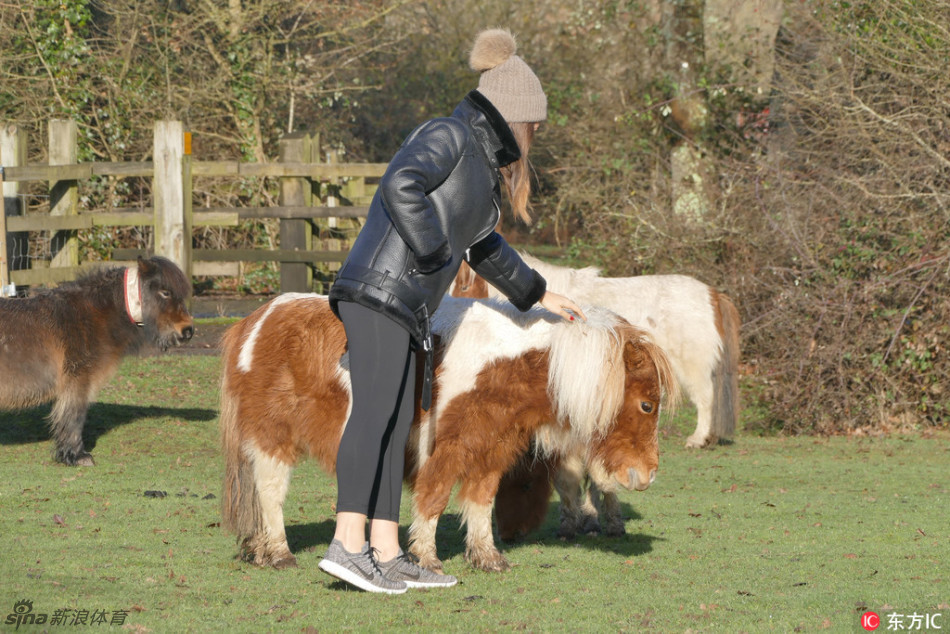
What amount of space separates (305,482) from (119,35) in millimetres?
11456

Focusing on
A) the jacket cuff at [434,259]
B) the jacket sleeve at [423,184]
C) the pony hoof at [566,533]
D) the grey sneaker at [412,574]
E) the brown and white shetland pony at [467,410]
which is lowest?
the pony hoof at [566,533]

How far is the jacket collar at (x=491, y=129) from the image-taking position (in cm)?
445

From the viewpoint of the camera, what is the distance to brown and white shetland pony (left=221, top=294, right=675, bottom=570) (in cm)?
477

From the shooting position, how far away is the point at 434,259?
13.8 ft

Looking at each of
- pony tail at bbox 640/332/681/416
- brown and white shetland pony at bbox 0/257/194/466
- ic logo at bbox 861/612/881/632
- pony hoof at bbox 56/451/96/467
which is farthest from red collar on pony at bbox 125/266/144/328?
ic logo at bbox 861/612/881/632

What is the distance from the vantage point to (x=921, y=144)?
10.6 meters

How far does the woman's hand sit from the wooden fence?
6704 millimetres

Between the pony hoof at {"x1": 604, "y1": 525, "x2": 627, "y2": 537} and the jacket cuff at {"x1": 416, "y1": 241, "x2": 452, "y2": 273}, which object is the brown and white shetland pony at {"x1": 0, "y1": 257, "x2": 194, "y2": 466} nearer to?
the pony hoof at {"x1": 604, "y1": 525, "x2": 627, "y2": 537}

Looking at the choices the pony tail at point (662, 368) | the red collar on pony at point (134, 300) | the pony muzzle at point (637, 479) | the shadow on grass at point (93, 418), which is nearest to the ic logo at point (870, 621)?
the pony muzzle at point (637, 479)

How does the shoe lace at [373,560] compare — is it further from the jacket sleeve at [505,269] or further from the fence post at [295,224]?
the fence post at [295,224]

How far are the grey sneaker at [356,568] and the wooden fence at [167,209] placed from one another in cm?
675

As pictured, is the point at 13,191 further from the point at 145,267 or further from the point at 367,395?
the point at 367,395

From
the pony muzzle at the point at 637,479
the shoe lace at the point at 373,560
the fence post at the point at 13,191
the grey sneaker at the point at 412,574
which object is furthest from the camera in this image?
the fence post at the point at 13,191

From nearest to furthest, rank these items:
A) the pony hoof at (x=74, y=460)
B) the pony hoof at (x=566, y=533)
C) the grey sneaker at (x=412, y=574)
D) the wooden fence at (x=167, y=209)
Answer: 1. the grey sneaker at (x=412, y=574)
2. the pony hoof at (x=566, y=533)
3. the pony hoof at (x=74, y=460)
4. the wooden fence at (x=167, y=209)
